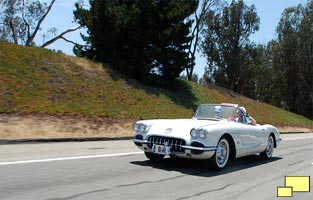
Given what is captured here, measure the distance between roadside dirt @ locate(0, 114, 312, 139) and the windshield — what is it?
6368mm

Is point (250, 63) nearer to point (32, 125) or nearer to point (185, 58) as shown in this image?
point (185, 58)

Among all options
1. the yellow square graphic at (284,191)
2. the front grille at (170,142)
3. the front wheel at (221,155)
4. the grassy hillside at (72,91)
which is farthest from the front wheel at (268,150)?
the grassy hillside at (72,91)

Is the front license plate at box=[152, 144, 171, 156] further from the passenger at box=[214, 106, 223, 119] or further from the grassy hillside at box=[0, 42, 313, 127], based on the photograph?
the grassy hillside at box=[0, 42, 313, 127]

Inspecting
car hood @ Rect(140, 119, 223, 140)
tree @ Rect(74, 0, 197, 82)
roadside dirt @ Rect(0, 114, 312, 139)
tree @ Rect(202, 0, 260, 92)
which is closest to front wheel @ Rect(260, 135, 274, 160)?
car hood @ Rect(140, 119, 223, 140)

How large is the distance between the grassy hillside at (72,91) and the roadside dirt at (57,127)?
2.34 ft

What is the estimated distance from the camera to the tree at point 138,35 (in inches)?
1114

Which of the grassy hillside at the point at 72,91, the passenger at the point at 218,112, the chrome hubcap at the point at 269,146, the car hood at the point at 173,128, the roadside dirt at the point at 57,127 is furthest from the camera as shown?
the grassy hillside at the point at 72,91

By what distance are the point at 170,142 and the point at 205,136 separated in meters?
0.75

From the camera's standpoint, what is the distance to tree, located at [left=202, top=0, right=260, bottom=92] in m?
55.5

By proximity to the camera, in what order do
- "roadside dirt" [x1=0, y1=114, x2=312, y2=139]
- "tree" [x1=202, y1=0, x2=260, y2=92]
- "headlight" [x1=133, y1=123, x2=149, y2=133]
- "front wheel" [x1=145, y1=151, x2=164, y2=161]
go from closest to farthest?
"headlight" [x1=133, y1=123, x2=149, y2=133] < "front wheel" [x1=145, y1=151, x2=164, y2=161] < "roadside dirt" [x1=0, y1=114, x2=312, y2=139] < "tree" [x1=202, y1=0, x2=260, y2=92]

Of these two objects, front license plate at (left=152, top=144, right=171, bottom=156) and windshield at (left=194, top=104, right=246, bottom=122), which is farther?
windshield at (left=194, top=104, right=246, bottom=122)

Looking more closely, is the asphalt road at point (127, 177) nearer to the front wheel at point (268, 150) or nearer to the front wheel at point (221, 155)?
the front wheel at point (221, 155)

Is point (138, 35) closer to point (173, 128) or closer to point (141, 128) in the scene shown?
point (141, 128)

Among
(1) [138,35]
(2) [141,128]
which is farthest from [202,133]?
(1) [138,35]
